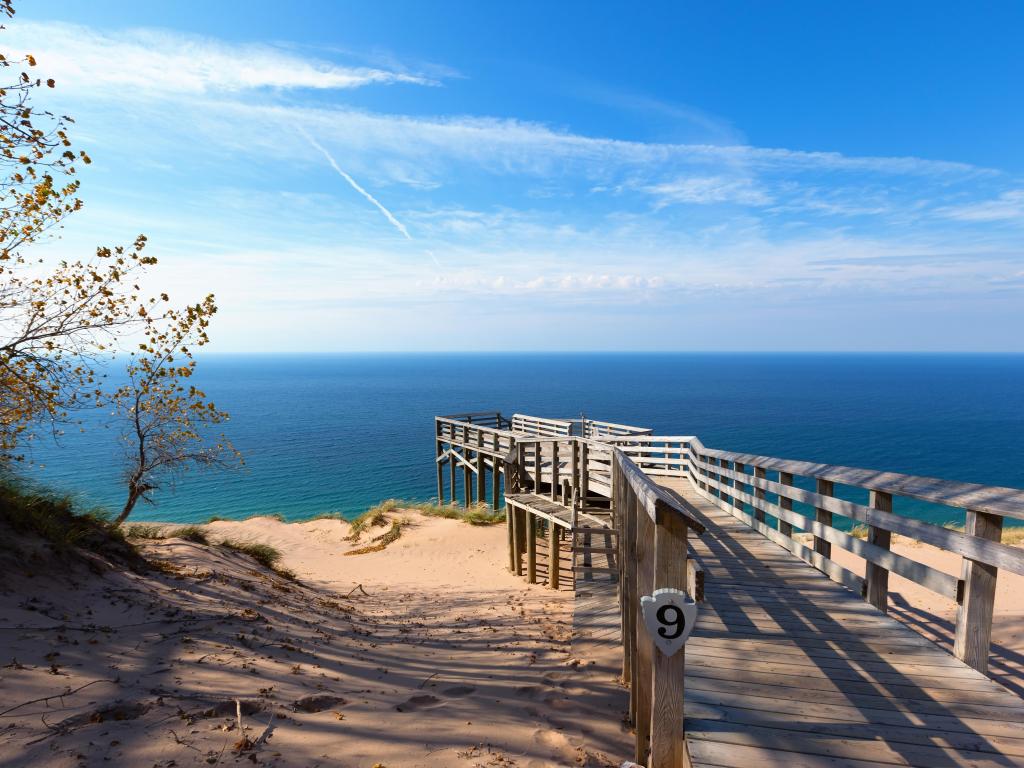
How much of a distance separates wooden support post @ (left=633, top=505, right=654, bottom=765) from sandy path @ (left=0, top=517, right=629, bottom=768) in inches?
16.3

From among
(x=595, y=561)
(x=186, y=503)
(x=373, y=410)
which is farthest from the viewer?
(x=373, y=410)

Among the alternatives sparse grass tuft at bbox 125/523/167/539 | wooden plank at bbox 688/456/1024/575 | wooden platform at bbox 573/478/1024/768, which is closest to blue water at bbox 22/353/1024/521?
sparse grass tuft at bbox 125/523/167/539

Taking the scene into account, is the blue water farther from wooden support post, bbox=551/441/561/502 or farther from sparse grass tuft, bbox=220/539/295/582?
wooden support post, bbox=551/441/561/502

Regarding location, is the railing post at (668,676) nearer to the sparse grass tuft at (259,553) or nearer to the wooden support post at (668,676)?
the wooden support post at (668,676)

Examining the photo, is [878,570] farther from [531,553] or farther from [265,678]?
[531,553]

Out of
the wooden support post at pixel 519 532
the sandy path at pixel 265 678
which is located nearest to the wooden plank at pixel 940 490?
the sandy path at pixel 265 678

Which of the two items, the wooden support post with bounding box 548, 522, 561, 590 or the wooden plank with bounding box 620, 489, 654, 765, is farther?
the wooden support post with bounding box 548, 522, 561, 590

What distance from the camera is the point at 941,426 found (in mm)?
61656

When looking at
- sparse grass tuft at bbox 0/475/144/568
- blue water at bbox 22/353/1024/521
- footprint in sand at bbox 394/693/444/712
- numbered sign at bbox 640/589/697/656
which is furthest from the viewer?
blue water at bbox 22/353/1024/521

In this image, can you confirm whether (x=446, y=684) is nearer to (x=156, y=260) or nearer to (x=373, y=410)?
(x=156, y=260)

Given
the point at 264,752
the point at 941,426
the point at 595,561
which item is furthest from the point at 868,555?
the point at 941,426

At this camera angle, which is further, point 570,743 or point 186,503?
point 186,503

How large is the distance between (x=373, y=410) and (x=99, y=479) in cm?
4490

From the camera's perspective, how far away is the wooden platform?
2936 mm
